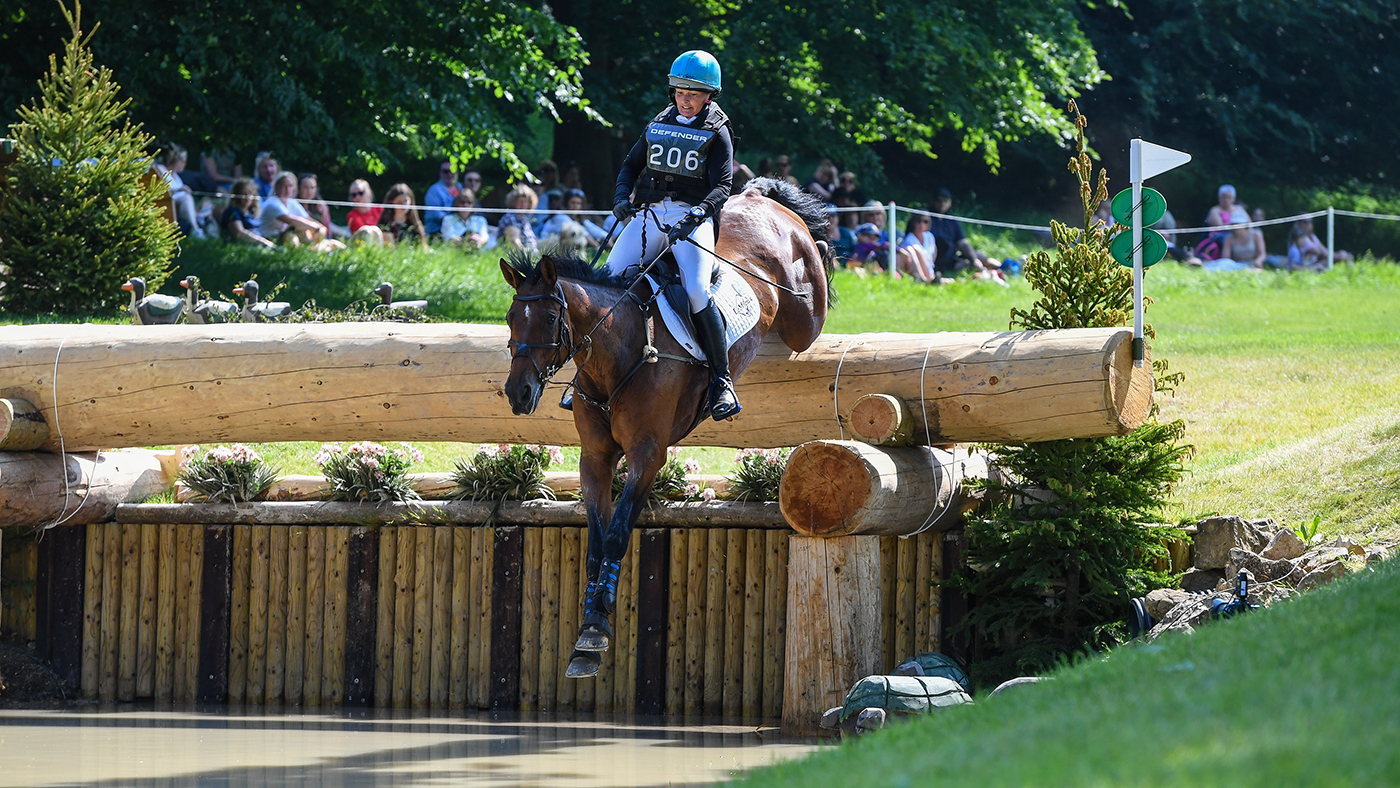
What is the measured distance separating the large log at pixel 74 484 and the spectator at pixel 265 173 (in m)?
8.71

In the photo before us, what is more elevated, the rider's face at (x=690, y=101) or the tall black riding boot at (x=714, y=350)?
the rider's face at (x=690, y=101)

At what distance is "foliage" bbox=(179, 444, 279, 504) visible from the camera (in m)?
9.84

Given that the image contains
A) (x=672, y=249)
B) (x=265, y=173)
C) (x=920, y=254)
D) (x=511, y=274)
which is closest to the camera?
(x=511, y=274)

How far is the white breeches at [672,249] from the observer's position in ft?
25.1

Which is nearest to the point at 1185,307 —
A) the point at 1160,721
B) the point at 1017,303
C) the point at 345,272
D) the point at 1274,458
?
the point at 1017,303

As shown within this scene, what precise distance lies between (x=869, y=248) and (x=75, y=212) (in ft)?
35.9

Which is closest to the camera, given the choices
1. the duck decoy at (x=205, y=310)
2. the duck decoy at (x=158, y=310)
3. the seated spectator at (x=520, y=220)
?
the duck decoy at (x=158, y=310)

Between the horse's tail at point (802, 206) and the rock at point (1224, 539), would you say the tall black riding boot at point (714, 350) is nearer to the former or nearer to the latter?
the horse's tail at point (802, 206)

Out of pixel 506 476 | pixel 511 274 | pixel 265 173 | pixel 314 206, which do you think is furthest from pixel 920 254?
pixel 511 274

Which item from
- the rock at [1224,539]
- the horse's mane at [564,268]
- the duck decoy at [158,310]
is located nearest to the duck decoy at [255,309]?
the duck decoy at [158,310]

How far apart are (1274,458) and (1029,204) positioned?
21.9 m

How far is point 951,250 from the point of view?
22500mm

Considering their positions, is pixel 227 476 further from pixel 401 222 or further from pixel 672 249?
pixel 401 222

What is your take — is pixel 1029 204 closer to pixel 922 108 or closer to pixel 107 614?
pixel 922 108
